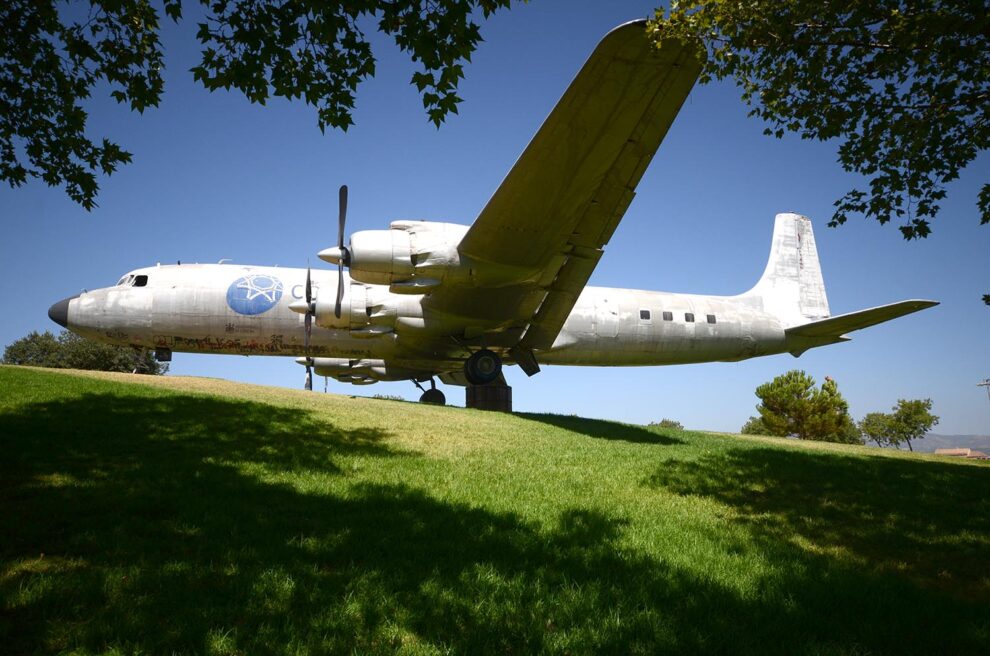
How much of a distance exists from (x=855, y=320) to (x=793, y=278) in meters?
5.26

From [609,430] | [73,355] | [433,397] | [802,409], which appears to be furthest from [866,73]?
[73,355]

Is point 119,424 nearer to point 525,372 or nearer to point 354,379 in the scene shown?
point 525,372

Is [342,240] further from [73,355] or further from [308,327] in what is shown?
[73,355]

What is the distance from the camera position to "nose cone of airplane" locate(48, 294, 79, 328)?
17234mm

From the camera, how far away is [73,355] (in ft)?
116

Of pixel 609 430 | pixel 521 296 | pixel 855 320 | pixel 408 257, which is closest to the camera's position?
pixel 408 257

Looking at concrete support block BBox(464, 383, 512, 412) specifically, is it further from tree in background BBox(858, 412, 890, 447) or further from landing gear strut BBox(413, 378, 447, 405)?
tree in background BBox(858, 412, 890, 447)

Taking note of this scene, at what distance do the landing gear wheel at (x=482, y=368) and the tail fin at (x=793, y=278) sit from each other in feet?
42.3

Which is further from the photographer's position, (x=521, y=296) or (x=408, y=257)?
(x=521, y=296)

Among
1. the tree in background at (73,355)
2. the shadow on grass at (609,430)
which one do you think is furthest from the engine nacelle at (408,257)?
the tree in background at (73,355)

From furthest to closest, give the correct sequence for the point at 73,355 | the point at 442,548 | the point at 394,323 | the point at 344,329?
the point at 73,355, the point at 344,329, the point at 394,323, the point at 442,548

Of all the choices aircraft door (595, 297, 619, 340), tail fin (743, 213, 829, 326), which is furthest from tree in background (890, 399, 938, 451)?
aircraft door (595, 297, 619, 340)

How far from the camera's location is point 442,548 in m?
4.82

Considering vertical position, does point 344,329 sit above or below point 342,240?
below
